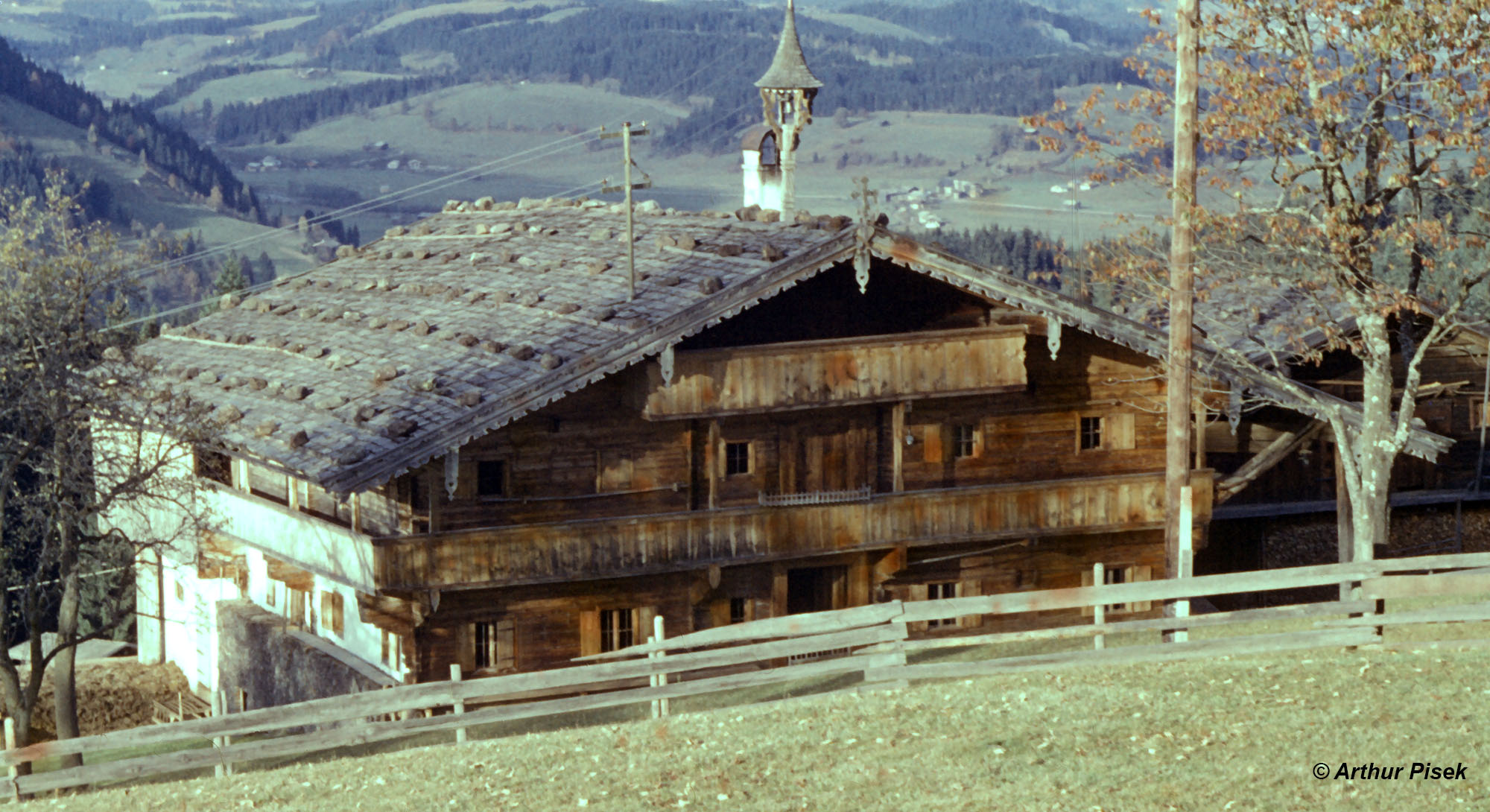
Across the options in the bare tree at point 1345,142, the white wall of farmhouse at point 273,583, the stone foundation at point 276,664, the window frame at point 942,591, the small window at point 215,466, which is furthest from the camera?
the small window at point 215,466

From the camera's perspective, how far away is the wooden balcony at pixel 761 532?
30422 mm

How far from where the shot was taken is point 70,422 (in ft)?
105

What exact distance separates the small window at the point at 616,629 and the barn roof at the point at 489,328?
15.4 feet

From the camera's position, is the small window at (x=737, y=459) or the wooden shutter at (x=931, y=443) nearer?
the small window at (x=737, y=459)

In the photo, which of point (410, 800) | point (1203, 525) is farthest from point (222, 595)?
point (410, 800)

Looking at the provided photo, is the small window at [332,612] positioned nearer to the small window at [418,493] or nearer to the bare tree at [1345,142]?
the small window at [418,493]

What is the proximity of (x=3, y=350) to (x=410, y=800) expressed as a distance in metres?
19.9

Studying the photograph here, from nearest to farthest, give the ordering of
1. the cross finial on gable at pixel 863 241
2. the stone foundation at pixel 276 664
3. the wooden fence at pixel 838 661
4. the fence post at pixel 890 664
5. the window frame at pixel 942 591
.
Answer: the wooden fence at pixel 838 661
the fence post at pixel 890 664
the cross finial on gable at pixel 863 241
the stone foundation at pixel 276 664
the window frame at pixel 942 591

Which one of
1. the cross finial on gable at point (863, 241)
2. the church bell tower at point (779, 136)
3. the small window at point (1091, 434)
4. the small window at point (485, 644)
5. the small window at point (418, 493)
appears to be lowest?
the small window at point (485, 644)

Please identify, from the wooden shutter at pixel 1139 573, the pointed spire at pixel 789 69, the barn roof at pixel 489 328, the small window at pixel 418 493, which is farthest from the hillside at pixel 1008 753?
the pointed spire at pixel 789 69

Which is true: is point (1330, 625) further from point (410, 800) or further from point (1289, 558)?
point (1289, 558)

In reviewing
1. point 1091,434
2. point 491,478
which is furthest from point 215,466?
point 1091,434

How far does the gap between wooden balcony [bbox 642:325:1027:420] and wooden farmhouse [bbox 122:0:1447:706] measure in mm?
44

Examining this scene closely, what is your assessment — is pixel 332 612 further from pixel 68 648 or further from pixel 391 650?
pixel 68 648
